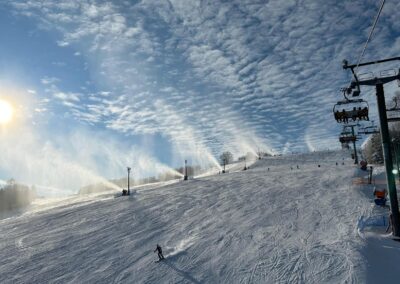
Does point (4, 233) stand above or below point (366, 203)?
below

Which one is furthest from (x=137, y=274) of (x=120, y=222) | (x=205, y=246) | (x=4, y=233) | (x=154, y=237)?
(x=4, y=233)

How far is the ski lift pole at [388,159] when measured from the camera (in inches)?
583

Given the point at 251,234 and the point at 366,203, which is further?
the point at 366,203

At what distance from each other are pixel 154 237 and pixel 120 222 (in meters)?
6.67

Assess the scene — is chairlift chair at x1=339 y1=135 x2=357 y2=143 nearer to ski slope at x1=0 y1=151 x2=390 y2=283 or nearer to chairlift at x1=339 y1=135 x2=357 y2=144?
chairlift at x1=339 y1=135 x2=357 y2=144

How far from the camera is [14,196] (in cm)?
11894

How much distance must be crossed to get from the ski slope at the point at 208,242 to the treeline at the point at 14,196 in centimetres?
9109

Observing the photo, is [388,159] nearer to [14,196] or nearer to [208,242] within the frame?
[208,242]

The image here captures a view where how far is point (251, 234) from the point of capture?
18.0 m

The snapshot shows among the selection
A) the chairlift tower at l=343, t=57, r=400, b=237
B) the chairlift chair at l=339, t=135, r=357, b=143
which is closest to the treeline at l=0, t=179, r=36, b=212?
the chairlift chair at l=339, t=135, r=357, b=143

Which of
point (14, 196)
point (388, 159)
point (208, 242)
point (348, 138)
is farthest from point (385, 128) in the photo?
point (14, 196)

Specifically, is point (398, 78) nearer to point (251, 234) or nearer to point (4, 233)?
point (251, 234)

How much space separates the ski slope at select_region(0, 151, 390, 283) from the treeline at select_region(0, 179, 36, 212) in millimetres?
91086

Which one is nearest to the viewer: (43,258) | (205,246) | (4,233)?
(205,246)
